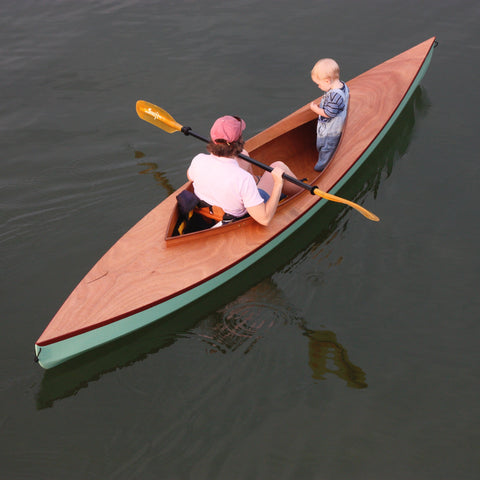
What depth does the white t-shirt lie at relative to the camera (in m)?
3.89

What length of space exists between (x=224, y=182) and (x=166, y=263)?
35.8 inches

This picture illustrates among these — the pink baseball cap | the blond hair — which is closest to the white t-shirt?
the pink baseball cap

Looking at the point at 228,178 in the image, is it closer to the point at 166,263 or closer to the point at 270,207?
the point at 270,207

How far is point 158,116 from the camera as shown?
18.4 ft

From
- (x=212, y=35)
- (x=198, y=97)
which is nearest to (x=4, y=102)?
(x=198, y=97)

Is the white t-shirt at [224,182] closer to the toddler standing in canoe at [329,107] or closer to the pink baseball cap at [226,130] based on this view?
the pink baseball cap at [226,130]

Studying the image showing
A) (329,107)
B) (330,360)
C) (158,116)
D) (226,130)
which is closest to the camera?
(226,130)

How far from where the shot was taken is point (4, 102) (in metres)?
7.22

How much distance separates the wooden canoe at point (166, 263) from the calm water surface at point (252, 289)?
32 centimetres

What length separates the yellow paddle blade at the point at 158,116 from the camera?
5.49 metres

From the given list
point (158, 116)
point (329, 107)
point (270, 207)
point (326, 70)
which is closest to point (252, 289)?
point (270, 207)

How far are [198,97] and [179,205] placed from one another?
3280mm

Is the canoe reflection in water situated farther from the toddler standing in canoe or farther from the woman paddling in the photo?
the toddler standing in canoe

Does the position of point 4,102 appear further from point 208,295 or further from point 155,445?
point 155,445
